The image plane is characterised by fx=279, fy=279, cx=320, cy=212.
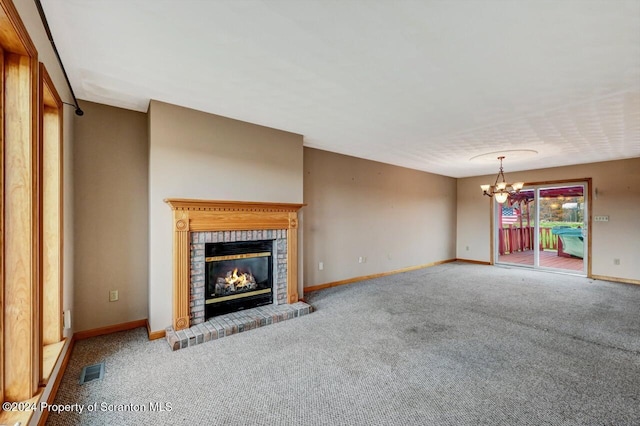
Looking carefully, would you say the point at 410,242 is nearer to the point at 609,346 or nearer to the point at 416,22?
the point at 609,346

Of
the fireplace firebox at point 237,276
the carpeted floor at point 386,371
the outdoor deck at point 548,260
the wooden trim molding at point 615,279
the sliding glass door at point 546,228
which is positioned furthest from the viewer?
the outdoor deck at point 548,260

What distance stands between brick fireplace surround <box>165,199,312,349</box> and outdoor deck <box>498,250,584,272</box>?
6.27 m

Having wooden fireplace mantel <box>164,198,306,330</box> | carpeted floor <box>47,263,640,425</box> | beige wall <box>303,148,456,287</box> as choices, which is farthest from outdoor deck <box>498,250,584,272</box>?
wooden fireplace mantel <box>164,198,306,330</box>

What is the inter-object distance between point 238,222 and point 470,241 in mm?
6742

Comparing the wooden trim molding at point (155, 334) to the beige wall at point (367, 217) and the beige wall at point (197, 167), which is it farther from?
the beige wall at point (367, 217)

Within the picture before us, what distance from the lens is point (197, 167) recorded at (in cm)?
317

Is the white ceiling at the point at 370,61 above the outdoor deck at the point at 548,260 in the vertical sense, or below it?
above

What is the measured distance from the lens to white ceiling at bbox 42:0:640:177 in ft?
5.36

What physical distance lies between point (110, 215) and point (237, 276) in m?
1.54

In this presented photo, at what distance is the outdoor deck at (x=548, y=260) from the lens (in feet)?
21.9

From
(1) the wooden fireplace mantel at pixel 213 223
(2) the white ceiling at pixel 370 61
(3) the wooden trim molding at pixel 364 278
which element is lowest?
(3) the wooden trim molding at pixel 364 278

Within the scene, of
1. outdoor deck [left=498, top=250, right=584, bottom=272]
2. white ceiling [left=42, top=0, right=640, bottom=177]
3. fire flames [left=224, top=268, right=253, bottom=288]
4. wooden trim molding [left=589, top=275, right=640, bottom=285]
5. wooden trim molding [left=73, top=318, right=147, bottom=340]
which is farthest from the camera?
outdoor deck [left=498, top=250, right=584, bottom=272]

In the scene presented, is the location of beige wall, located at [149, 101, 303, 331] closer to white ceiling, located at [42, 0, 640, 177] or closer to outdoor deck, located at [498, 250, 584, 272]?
white ceiling, located at [42, 0, 640, 177]

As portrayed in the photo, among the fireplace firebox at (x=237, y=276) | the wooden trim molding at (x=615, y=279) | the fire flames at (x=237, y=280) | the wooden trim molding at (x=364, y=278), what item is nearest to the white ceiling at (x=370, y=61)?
the fireplace firebox at (x=237, y=276)
